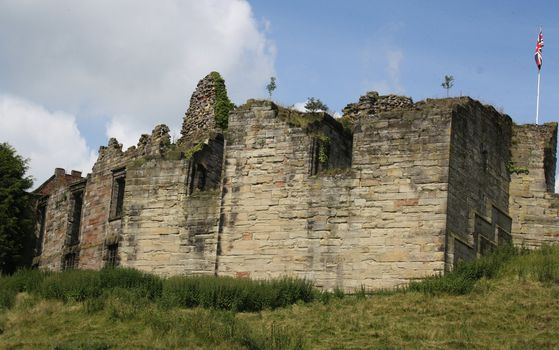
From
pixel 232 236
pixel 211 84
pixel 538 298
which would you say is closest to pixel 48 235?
pixel 211 84

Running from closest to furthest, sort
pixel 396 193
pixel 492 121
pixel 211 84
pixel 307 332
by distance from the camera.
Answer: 1. pixel 307 332
2. pixel 396 193
3. pixel 492 121
4. pixel 211 84

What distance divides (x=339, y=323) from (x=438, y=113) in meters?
6.38

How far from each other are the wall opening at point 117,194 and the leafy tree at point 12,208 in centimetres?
414

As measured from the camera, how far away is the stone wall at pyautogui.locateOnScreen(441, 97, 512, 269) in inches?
1105

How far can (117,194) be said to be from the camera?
3784 cm

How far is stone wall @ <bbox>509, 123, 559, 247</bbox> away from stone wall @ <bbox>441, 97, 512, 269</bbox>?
296 millimetres

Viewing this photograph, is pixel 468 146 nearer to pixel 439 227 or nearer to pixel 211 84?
pixel 439 227

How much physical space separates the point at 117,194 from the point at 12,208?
469 cm

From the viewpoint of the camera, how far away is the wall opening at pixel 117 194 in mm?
37469

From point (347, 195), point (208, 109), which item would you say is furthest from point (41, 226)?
point (347, 195)

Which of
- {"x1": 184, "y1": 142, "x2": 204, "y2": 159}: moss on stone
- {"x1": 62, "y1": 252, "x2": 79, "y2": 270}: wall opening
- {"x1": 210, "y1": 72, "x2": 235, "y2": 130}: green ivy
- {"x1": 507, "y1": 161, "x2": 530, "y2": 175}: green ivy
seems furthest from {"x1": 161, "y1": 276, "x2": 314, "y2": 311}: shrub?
{"x1": 62, "y1": 252, "x2": 79, "y2": 270}: wall opening

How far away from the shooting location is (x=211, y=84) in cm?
3519

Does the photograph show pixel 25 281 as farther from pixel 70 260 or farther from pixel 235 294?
pixel 70 260

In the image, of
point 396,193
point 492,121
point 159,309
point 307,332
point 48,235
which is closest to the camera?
point 307,332
